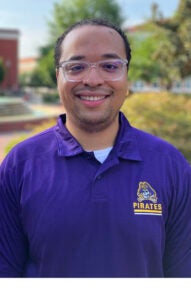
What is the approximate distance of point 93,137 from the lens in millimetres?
1824

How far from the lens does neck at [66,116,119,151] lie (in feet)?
5.96

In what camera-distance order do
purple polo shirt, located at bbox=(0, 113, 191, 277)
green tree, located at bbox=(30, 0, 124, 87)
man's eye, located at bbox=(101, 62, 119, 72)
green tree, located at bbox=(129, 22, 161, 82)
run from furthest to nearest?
1. green tree, located at bbox=(30, 0, 124, 87)
2. green tree, located at bbox=(129, 22, 161, 82)
3. man's eye, located at bbox=(101, 62, 119, 72)
4. purple polo shirt, located at bbox=(0, 113, 191, 277)

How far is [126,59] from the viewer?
1.84 metres

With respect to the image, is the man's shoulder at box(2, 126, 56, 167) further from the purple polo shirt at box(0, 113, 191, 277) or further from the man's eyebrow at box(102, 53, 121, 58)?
the man's eyebrow at box(102, 53, 121, 58)

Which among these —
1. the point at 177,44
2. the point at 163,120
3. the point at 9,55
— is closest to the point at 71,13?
the point at 9,55

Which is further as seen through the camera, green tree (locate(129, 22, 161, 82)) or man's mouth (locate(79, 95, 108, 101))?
green tree (locate(129, 22, 161, 82))

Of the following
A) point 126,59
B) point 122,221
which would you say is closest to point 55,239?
point 122,221

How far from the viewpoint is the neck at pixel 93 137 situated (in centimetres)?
182

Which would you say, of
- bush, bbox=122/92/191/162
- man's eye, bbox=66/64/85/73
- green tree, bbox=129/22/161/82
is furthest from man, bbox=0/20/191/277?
green tree, bbox=129/22/161/82

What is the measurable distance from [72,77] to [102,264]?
Result: 0.71m

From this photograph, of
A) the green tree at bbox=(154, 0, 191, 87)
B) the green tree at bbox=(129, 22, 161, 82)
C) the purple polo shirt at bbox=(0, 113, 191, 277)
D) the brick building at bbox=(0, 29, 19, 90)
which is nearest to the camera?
the purple polo shirt at bbox=(0, 113, 191, 277)

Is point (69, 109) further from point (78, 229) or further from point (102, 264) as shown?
point (102, 264)

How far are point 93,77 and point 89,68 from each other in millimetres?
37

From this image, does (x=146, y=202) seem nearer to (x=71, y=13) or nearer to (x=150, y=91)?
(x=150, y=91)
